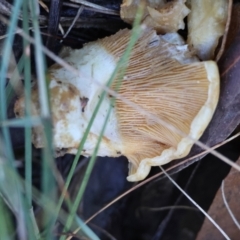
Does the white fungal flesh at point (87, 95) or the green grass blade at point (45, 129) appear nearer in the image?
the green grass blade at point (45, 129)

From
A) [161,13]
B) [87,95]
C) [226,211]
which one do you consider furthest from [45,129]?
Answer: [226,211]

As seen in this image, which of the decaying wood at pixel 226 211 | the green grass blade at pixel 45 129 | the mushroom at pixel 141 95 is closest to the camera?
the green grass blade at pixel 45 129

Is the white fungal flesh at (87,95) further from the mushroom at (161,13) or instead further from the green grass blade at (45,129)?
the green grass blade at (45,129)

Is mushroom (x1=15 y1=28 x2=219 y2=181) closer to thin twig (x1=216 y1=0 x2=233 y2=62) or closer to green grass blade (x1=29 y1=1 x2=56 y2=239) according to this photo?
thin twig (x1=216 y1=0 x2=233 y2=62)

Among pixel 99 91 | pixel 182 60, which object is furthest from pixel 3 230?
pixel 182 60

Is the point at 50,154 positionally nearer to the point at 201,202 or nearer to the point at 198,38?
the point at 198,38

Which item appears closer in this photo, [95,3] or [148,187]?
[95,3]

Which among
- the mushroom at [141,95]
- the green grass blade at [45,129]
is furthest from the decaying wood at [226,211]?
the green grass blade at [45,129]
